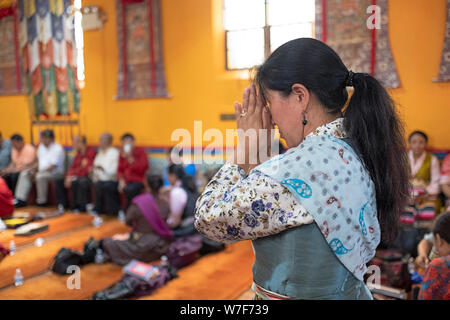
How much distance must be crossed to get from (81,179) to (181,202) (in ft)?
6.55

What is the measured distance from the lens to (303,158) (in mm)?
893

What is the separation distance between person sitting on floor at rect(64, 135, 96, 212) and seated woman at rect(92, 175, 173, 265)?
61.1 inches

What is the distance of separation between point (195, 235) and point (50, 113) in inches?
78.7

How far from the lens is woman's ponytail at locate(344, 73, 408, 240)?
967 millimetres

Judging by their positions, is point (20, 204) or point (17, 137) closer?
point (17, 137)

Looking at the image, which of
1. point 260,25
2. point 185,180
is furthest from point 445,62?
point 185,180

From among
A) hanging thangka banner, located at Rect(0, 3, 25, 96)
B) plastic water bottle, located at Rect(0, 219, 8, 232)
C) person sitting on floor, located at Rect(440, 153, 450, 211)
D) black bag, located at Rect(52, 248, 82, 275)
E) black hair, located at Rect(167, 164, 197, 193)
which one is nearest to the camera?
hanging thangka banner, located at Rect(0, 3, 25, 96)

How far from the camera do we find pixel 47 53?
2449 millimetres

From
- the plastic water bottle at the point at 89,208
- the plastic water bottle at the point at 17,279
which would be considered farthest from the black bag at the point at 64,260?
the plastic water bottle at the point at 89,208

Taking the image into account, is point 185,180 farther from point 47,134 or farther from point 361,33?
point 361,33

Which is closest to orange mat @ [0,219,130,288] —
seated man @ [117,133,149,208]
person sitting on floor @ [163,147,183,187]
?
seated man @ [117,133,149,208]

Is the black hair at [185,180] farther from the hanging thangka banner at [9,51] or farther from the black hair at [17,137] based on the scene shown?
the hanging thangka banner at [9,51]

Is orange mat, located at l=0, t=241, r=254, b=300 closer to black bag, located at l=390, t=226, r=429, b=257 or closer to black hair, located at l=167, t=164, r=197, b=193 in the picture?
black hair, located at l=167, t=164, r=197, b=193

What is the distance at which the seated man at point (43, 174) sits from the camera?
2584mm
